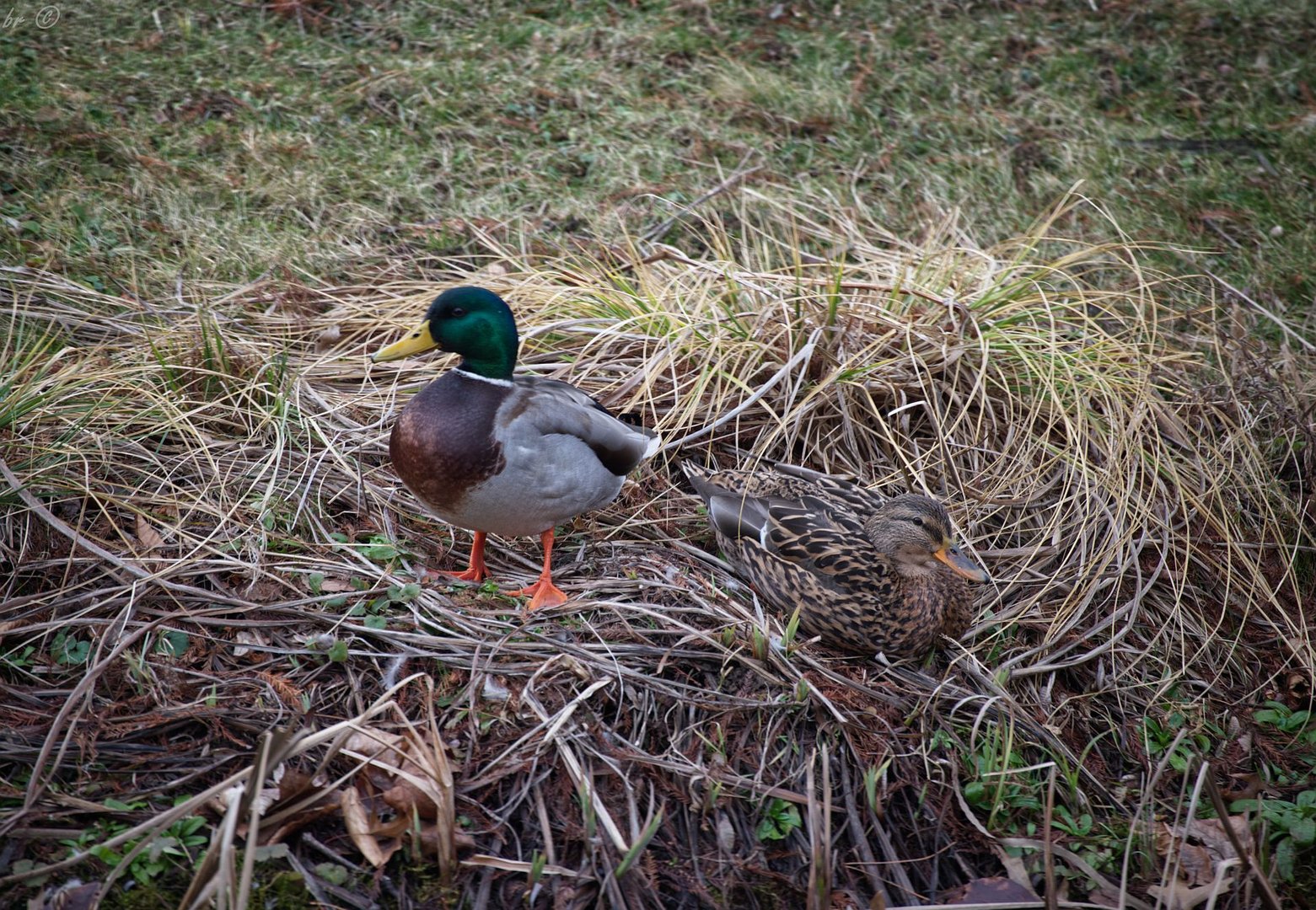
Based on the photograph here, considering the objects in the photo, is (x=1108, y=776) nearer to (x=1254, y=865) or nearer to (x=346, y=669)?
(x=1254, y=865)

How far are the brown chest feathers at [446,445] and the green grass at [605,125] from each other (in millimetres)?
1821

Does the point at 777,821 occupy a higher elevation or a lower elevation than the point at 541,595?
lower

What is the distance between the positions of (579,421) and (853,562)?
919mm

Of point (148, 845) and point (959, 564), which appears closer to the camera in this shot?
point (148, 845)

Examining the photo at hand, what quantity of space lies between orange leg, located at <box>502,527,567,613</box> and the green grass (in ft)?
6.37

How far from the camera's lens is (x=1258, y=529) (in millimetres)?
3572

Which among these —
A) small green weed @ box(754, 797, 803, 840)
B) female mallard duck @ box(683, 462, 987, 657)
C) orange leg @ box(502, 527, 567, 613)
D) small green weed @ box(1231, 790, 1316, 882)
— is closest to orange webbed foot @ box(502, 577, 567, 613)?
orange leg @ box(502, 527, 567, 613)

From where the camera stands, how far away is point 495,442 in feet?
9.37

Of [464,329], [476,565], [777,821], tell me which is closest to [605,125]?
[464,329]

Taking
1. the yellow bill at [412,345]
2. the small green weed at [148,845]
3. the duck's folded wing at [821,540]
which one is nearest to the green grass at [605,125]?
the yellow bill at [412,345]

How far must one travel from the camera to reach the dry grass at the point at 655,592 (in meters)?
2.44

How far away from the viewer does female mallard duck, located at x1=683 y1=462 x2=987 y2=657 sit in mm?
2988

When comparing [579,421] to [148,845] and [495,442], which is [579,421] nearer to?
A: [495,442]
